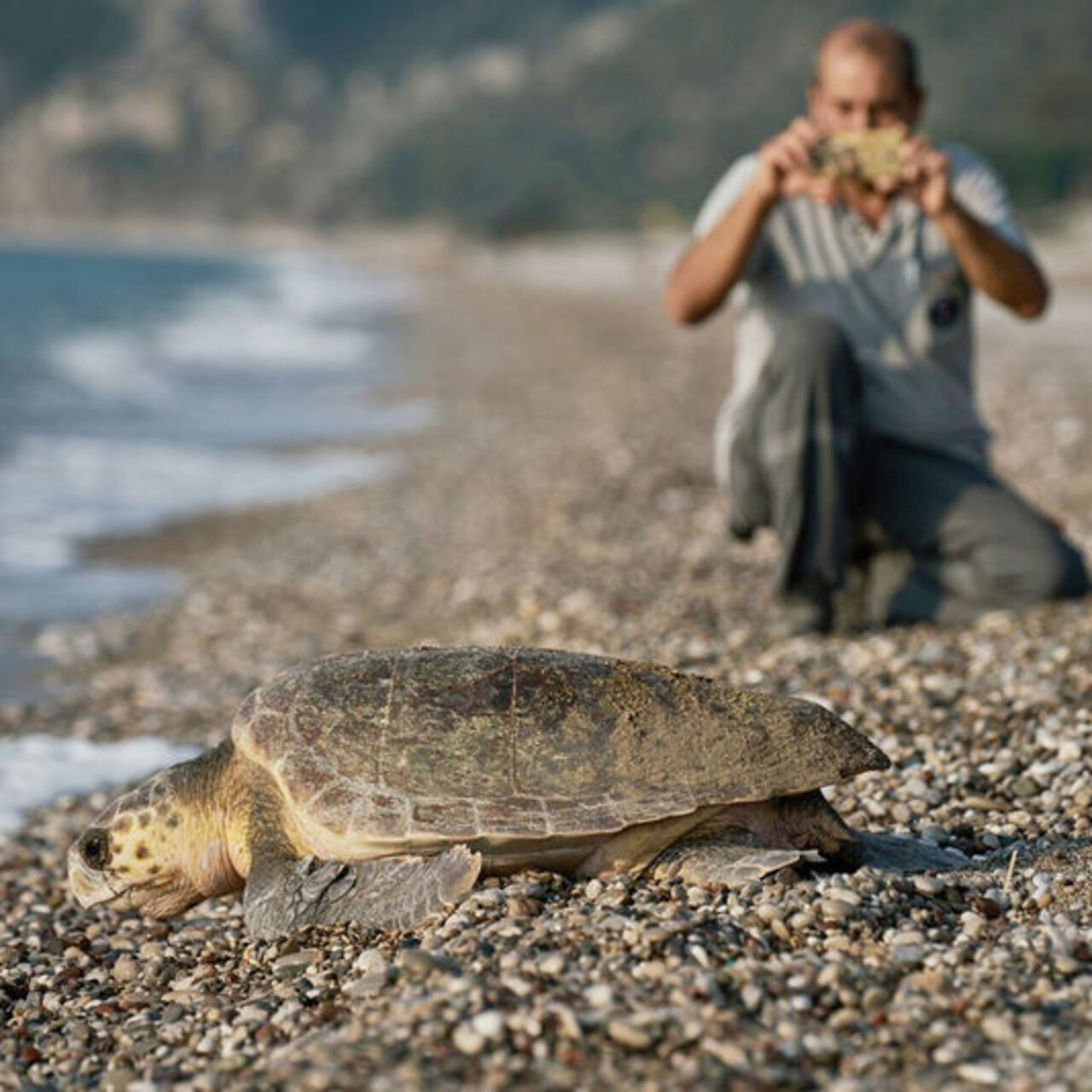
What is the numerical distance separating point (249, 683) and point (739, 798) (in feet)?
11.0

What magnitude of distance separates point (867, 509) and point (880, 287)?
2.79ft

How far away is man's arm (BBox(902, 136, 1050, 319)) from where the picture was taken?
4766 millimetres

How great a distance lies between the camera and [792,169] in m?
4.72

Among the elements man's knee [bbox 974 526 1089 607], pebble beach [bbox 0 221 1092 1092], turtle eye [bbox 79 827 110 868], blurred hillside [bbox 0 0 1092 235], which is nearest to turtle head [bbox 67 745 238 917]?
turtle eye [bbox 79 827 110 868]

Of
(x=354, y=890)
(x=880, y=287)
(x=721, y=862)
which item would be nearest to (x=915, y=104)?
(x=880, y=287)

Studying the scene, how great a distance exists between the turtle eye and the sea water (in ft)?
9.66

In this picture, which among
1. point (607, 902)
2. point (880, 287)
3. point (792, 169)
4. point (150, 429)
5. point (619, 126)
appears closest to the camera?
point (607, 902)

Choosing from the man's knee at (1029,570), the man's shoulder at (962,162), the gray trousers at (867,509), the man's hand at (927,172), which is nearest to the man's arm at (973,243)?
the man's hand at (927,172)

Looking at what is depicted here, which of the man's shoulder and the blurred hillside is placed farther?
the blurred hillside

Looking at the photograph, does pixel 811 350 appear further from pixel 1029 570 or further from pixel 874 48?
pixel 1029 570

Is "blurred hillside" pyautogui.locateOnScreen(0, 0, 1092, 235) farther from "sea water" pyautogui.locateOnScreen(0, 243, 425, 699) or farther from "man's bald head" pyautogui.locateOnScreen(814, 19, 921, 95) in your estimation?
"man's bald head" pyautogui.locateOnScreen(814, 19, 921, 95)

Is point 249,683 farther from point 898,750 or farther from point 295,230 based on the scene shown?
point 295,230

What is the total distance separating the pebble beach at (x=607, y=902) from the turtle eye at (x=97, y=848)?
23 centimetres

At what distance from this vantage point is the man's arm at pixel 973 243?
477cm
